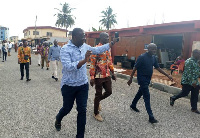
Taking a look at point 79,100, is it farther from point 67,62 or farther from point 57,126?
point 57,126

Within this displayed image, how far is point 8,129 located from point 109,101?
2.76m

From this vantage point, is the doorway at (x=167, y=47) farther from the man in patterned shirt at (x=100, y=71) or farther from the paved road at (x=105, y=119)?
the man in patterned shirt at (x=100, y=71)

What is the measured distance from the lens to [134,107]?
445 cm

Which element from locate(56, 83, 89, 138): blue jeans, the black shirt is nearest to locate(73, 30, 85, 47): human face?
locate(56, 83, 89, 138): blue jeans

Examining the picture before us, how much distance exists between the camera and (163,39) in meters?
15.0

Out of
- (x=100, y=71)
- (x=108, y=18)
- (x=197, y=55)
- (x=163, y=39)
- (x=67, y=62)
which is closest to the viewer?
(x=67, y=62)

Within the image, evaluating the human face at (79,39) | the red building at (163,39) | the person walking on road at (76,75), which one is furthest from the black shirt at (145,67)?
the red building at (163,39)

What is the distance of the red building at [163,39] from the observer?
412 inches

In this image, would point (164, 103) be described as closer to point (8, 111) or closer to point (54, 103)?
point (54, 103)

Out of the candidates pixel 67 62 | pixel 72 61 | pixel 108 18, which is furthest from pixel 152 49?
pixel 108 18

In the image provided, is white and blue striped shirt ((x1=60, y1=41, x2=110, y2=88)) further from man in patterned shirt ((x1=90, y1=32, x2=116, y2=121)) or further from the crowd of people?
man in patterned shirt ((x1=90, y1=32, x2=116, y2=121))

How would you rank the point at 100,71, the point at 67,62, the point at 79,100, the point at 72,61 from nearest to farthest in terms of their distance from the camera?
the point at 67,62, the point at 72,61, the point at 79,100, the point at 100,71

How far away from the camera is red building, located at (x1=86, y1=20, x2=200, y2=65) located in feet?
34.4

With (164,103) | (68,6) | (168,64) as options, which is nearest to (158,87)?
(164,103)
